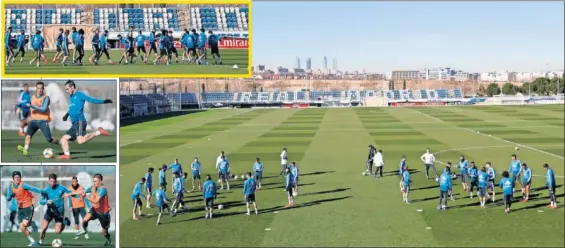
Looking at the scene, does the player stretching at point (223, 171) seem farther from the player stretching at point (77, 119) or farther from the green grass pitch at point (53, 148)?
the player stretching at point (77, 119)

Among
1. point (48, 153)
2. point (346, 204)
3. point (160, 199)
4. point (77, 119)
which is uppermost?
point (77, 119)

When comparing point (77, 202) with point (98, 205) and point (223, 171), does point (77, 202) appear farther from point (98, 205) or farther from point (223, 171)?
point (223, 171)

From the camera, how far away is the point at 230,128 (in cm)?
6162

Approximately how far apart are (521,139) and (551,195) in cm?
2573

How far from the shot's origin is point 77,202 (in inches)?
264

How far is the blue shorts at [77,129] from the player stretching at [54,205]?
0.48 m

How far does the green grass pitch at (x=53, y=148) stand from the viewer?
6691 mm

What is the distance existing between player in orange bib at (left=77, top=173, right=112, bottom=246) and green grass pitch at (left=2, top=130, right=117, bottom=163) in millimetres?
256

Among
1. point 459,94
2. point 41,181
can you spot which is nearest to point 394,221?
point 41,181

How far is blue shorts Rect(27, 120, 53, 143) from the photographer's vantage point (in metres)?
6.68

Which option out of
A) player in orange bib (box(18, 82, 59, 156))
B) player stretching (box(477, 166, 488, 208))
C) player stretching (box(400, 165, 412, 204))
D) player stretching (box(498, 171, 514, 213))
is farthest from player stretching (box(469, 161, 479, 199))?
player in orange bib (box(18, 82, 59, 156))

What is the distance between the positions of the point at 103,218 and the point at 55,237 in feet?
1.72

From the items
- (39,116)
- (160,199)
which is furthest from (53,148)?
(160,199)

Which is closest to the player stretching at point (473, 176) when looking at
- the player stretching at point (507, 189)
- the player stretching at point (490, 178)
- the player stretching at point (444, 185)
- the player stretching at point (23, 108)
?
the player stretching at point (490, 178)
